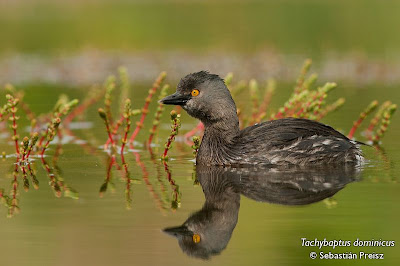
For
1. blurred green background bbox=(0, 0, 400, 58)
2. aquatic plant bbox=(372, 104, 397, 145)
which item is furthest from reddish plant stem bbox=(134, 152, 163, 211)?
blurred green background bbox=(0, 0, 400, 58)

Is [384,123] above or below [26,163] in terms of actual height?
above

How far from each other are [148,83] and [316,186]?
45.8ft

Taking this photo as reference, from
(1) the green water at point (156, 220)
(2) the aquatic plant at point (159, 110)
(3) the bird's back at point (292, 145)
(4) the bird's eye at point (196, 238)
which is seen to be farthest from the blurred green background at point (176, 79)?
(3) the bird's back at point (292, 145)

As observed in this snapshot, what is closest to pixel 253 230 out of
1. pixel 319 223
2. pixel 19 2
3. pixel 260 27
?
pixel 319 223

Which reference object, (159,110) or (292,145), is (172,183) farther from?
(159,110)

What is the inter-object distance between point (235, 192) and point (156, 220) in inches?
64.4

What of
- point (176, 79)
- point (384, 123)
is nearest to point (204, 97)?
point (384, 123)

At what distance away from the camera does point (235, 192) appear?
10.9 metres

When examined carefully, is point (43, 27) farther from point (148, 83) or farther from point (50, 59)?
point (148, 83)

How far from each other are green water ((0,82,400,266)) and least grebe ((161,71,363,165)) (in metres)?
0.42

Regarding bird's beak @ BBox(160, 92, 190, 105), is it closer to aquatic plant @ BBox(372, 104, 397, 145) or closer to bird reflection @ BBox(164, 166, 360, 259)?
bird reflection @ BBox(164, 166, 360, 259)

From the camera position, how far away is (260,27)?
39.8 metres

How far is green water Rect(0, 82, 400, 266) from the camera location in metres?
8.26

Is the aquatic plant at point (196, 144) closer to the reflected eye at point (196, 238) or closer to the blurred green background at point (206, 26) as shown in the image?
the reflected eye at point (196, 238)
